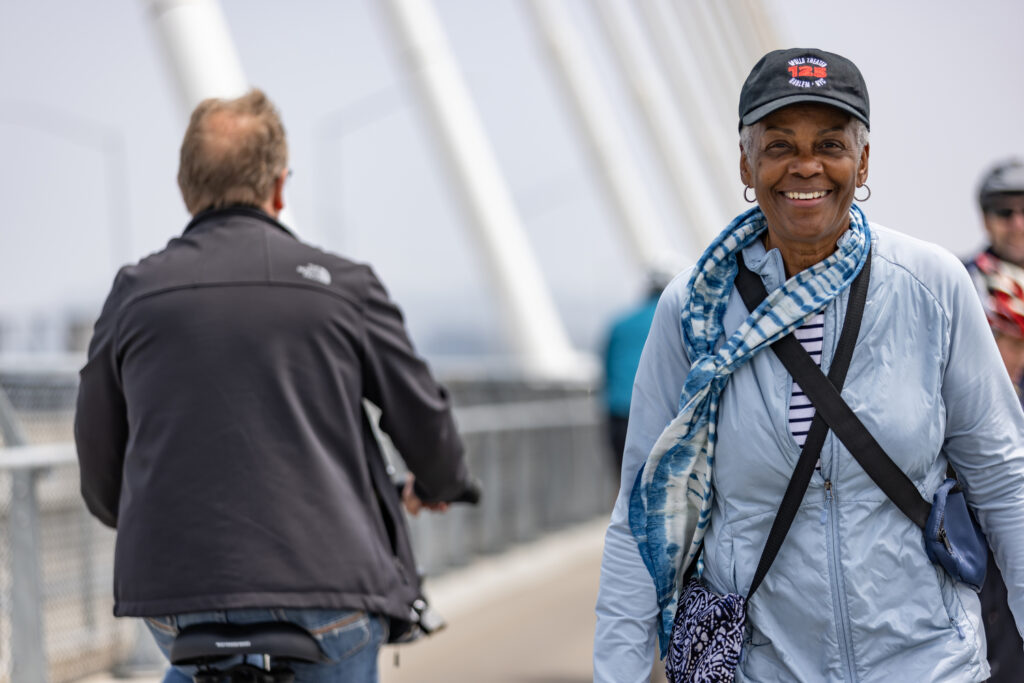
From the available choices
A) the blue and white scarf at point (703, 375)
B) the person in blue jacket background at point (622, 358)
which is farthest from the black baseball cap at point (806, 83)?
the person in blue jacket background at point (622, 358)

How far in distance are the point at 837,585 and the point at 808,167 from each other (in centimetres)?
73

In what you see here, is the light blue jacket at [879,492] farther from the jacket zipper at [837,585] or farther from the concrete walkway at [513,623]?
the concrete walkway at [513,623]

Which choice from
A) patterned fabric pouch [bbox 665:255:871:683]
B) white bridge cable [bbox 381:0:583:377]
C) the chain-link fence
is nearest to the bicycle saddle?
the chain-link fence

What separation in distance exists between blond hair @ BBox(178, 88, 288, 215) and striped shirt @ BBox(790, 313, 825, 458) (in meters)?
1.45

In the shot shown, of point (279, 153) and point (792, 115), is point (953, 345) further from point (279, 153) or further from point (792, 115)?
point (279, 153)

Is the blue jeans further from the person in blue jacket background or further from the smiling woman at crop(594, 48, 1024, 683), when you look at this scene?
the person in blue jacket background

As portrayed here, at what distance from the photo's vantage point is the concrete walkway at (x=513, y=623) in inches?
333

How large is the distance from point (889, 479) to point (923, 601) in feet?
0.74

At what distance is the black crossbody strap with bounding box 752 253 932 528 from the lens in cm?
283

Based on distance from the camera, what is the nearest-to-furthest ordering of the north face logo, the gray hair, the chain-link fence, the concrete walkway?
1. the gray hair
2. the north face logo
3. the chain-link fence
4. the concrete walkway

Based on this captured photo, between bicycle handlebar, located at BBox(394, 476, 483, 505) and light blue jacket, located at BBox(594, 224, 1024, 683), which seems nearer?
light blue jacket, located at BBox(594, 224, 1024, 683)

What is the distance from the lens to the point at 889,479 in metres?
2.84

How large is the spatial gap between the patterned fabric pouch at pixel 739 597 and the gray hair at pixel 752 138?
0.22 metres

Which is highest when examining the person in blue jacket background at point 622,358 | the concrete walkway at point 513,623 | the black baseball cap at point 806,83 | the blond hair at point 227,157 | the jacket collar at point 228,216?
the blond hair at point 227,157
